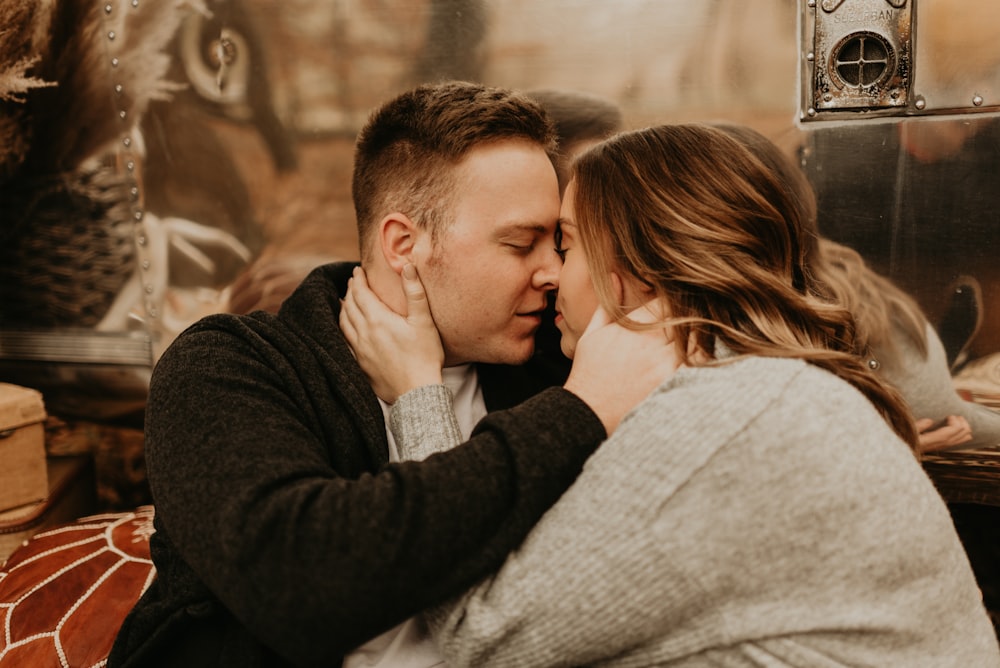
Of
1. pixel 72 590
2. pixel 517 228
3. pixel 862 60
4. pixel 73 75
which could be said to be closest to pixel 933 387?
pixel 862 60

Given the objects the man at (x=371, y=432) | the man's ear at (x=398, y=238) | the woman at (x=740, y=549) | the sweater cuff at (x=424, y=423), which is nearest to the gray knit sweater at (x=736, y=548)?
the woman at (x=740, y=549)

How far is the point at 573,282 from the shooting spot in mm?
1624

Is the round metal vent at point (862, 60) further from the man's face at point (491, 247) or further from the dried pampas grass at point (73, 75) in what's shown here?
the dried pampas grass at point (73, 75)

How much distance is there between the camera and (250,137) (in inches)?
94.0

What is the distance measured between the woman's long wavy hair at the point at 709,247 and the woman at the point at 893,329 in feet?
1.42

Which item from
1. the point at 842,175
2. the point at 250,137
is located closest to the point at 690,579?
the point at 842,175

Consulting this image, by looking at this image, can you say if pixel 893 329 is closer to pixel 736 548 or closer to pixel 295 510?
pixel 736 548

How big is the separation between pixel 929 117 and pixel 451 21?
1235 millimetres

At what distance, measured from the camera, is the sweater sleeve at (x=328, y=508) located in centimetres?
116

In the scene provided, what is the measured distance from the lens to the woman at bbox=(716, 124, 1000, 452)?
77.5 inches

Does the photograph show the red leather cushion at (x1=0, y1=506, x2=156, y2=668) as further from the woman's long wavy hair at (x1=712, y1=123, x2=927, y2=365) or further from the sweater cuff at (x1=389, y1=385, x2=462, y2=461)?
the woman's long wavy hair at (x1=712, y1=123, x2=927, y2=365)

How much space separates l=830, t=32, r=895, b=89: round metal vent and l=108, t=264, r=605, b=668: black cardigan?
1187 mm

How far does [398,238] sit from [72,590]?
126cm

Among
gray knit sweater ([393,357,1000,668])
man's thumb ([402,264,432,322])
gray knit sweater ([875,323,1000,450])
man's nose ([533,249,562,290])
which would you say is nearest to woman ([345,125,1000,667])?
gray knit sweater ([393,357,1000,668])
